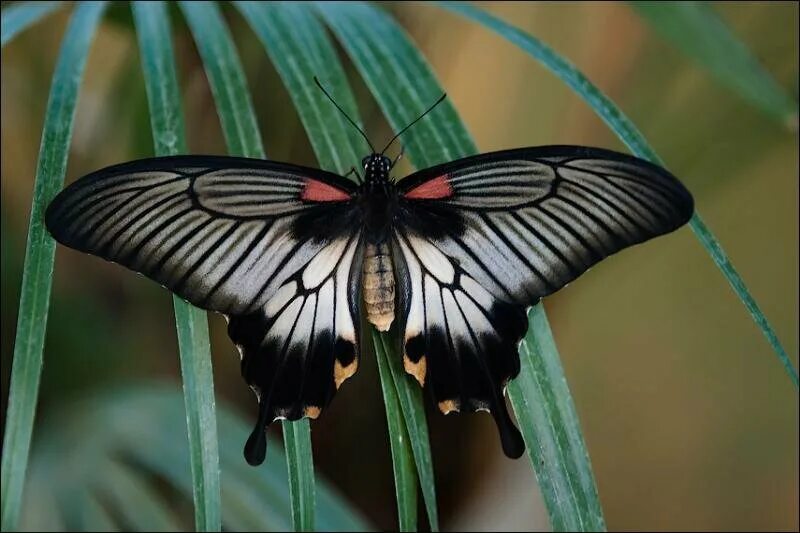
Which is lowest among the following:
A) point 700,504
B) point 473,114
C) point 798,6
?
point 700,504

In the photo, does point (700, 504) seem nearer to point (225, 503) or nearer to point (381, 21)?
point (225, 503)

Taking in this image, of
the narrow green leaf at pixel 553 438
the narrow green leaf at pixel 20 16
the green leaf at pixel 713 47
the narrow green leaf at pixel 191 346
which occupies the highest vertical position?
the narrow green leaf at pixel 20 16

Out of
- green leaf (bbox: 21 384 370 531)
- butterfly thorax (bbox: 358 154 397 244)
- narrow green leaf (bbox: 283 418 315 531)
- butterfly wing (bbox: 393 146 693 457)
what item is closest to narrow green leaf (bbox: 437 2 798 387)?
butterfly wing (bbox: 393 146 693 457)

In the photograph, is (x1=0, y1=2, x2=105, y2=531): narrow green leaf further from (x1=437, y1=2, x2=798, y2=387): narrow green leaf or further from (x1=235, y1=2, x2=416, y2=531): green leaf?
(x1=437, y1=2, x2=798, y2=387): narrow green leaf

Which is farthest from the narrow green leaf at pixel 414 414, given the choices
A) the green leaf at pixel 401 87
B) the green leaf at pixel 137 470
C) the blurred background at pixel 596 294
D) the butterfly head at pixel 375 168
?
the blurred background at pixel 596 294

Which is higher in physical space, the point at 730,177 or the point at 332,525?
the point at 730,177

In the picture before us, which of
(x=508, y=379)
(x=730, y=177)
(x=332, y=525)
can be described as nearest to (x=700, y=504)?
(x=730, y=177)

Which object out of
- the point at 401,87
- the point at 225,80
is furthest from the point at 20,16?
the point at 401,87

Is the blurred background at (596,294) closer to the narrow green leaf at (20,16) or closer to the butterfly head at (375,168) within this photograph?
the narrow green leaf at (20,16)
